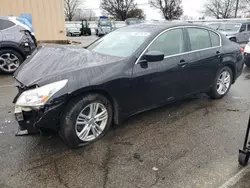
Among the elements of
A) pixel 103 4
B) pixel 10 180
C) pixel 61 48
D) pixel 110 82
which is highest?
pixel 103 4

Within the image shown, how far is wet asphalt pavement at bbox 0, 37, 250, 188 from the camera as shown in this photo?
2.61m

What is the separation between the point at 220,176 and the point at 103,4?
60137 millimetres

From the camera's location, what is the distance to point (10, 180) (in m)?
2.60

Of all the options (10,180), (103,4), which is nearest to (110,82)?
(10,180)

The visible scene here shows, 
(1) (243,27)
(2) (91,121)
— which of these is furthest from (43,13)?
(2) (91,121)

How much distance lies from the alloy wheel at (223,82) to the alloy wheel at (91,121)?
282 centimetres

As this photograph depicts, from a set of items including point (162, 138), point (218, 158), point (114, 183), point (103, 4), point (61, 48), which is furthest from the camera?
point (103, 4)

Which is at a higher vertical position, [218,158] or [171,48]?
[171,48]

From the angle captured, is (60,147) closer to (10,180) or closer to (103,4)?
(10,180)

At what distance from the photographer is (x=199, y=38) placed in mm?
4617

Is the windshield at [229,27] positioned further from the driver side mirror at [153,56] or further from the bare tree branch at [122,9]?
the bare tree branch at [122,9]

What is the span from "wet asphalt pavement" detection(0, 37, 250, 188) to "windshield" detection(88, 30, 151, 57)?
3.70ft

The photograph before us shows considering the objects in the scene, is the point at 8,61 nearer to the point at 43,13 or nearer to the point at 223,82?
the point at 223,82

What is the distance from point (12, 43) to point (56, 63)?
4.77 meters
